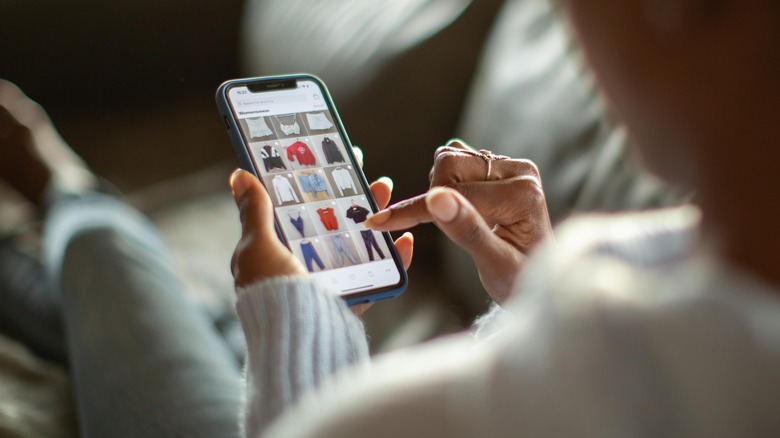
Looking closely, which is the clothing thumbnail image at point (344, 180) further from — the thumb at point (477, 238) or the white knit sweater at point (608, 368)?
the white knit sweater at point (608, 368)

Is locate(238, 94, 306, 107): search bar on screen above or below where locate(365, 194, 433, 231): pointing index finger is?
above

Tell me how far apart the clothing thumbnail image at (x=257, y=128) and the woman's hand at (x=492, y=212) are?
3.7 inches

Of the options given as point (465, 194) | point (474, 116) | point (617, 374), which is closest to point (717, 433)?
point (617, 374)

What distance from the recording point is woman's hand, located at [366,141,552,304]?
1.56 feet

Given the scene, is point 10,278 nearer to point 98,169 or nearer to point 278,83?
point 98,169

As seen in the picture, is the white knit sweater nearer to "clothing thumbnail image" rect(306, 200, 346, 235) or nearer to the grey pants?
"clothing thumbnail image" rect(306, 200, 346, 235)

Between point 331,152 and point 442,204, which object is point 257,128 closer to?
point 331,152

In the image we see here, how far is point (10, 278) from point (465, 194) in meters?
0.56

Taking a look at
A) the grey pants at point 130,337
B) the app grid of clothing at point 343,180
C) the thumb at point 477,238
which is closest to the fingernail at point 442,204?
the thumb at point 477,238

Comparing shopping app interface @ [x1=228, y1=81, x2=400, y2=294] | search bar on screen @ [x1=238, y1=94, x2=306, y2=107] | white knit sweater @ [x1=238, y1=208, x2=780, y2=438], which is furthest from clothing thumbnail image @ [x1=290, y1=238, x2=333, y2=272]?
white knit sweater @ [x1=238, y1=208, x2=780, y2=438]

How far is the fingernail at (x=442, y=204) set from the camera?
433mm

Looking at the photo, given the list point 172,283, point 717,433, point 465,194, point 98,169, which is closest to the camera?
point 717,433

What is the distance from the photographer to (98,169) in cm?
110

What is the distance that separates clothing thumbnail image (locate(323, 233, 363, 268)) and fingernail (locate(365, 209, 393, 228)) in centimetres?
2
